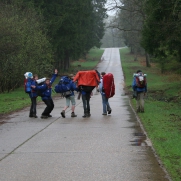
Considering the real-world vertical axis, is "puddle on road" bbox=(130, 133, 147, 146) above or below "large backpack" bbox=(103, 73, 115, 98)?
below

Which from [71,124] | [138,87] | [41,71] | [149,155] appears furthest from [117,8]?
[149,155]

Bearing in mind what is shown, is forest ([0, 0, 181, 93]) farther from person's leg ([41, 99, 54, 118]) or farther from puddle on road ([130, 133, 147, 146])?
puddle on road ([130, 133, 147, 146])

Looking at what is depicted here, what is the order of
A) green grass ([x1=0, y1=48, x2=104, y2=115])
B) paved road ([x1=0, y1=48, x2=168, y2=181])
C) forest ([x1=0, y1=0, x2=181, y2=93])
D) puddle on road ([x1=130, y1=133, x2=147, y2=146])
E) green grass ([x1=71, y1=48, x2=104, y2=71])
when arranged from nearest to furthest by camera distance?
paved road ([x1=0, y1=48, x2=168, y2=181]) → puddle on road ([x1=130, y1=133, x2=147, y2=146]) → green grass ([x1=0, y1=48, x2=104, y2=115]) → forest ([x1=0, y1=0, x2=181, y2=93]) → green grass ([x1=71, y1=48, x2=104, y2=71])

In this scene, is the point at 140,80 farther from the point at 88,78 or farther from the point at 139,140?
the point at 139,140

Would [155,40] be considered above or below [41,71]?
above

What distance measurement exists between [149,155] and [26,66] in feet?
89.9

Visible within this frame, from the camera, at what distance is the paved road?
7.44 meters

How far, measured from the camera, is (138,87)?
57.1 ft

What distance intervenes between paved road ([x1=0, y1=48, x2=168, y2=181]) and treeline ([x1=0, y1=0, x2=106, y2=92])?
1918cm

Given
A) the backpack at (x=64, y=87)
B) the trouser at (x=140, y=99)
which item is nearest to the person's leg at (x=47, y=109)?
the backpack at (x=64, y=87)

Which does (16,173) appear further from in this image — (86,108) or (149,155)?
(86,108)

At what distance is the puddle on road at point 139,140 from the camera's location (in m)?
10.3

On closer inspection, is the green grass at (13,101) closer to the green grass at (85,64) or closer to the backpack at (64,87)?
the backpack at (64,87)

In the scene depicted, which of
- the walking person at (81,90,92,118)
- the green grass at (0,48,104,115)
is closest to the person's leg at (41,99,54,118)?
the walking person at (81,90,92,118)
